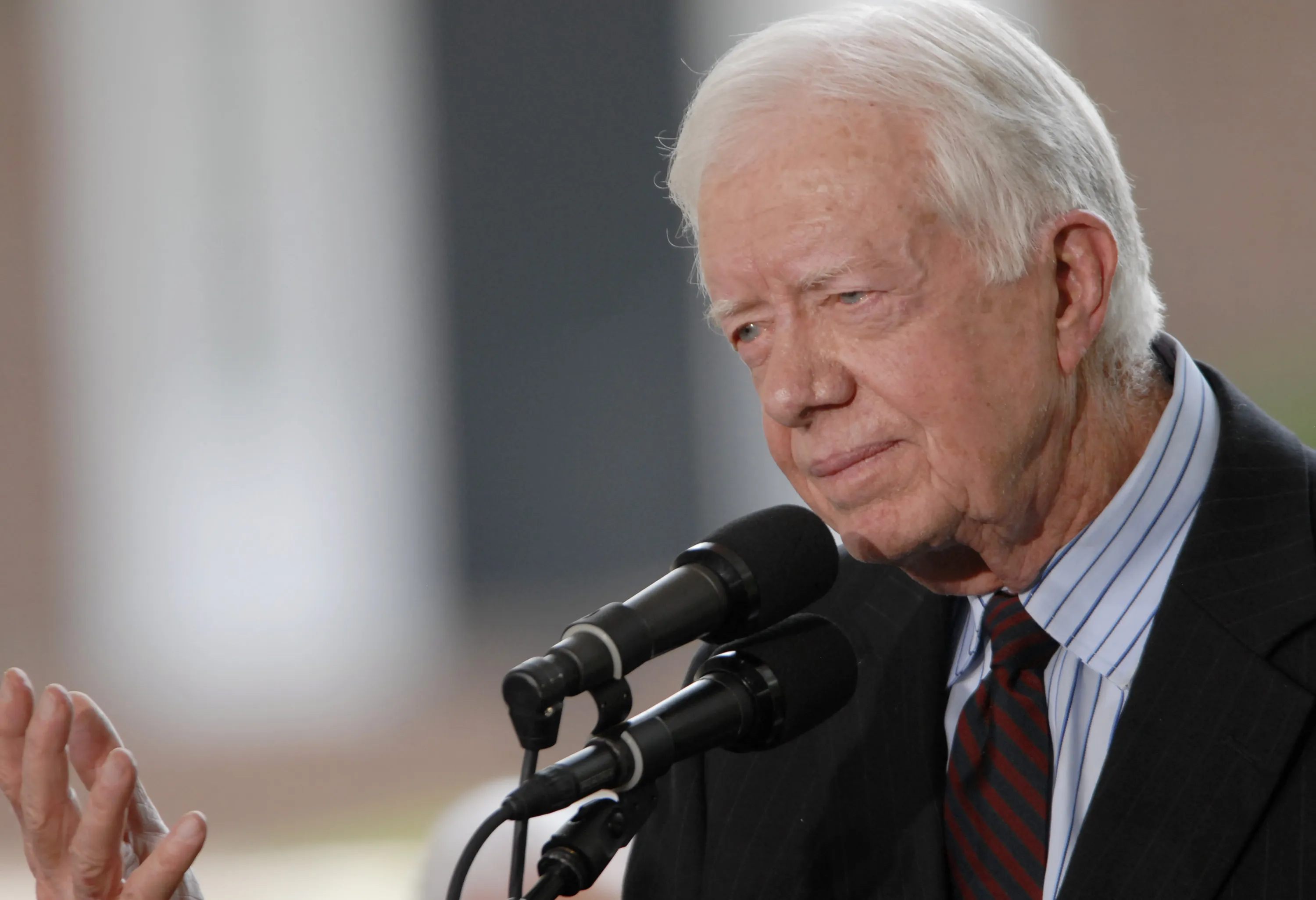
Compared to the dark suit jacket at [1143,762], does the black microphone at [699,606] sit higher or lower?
higher

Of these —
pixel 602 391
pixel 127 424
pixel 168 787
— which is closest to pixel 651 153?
pixel 602 391

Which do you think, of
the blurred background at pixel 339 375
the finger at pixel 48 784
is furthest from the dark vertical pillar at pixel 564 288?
the finger at pixel 48 784

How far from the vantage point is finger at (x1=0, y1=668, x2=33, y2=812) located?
1.26 metres

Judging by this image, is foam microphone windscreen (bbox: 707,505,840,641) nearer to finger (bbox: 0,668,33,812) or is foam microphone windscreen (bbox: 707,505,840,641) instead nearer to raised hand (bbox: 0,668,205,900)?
raised hand (bbox: 0,668,205,900)

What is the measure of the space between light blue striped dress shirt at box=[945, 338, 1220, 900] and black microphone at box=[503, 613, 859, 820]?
32 cm

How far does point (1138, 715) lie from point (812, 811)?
0.42 metres

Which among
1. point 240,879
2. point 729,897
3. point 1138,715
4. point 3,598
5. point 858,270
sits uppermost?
point 858,270

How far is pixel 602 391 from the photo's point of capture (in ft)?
17.1

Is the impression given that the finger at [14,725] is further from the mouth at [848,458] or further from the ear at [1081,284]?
the ear at [1081,284]

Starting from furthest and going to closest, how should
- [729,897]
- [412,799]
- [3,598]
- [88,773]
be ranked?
[3,598] → [412,799] → [729,897] → [88,773]

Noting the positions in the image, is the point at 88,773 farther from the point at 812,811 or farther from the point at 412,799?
the point at 412,799

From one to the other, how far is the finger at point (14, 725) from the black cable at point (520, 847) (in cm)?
54

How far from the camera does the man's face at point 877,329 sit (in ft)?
4.17

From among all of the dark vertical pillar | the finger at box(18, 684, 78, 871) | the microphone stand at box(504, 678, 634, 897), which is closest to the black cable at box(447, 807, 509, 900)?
the microphone stand at box(504, 678, 634, 897)
